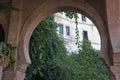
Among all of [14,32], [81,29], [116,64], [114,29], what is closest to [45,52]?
[14,32]

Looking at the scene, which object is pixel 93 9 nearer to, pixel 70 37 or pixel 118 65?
pixel 118 65

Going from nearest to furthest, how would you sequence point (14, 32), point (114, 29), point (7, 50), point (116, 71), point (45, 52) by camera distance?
point (116, 71) → point (114, 29) → point (7, 50) → point (14, 32) → point (45, 52)

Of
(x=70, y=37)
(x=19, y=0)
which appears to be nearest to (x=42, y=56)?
(x=19, y=0)

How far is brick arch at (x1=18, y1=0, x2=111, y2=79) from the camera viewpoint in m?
8.69

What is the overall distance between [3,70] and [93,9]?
3647 mm

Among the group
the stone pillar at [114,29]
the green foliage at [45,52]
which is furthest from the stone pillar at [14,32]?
the stone pillar at [114,29]

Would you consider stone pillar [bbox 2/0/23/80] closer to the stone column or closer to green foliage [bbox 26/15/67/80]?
green foliage [bbox 26/15/67/80]

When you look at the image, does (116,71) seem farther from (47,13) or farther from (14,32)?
(14,32)

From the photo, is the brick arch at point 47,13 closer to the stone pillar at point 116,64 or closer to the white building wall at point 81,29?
the stone pillar at point 116,64

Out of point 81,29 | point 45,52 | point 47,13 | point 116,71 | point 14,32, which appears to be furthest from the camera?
point 81,29

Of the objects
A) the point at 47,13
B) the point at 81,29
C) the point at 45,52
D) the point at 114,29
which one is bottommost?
the point at 45,52

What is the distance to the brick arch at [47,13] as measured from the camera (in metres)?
8.69

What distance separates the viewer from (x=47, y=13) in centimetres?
949

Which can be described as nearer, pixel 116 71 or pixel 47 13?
pixel 116 71
